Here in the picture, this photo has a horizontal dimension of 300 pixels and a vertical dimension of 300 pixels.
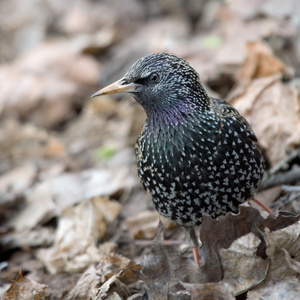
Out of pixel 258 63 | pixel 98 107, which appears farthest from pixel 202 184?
pixel 98 107

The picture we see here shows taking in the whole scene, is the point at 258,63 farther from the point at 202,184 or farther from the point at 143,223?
the point at 202,184

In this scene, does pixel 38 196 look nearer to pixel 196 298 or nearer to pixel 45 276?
pixel 45 276

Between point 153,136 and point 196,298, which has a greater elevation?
point 153,136

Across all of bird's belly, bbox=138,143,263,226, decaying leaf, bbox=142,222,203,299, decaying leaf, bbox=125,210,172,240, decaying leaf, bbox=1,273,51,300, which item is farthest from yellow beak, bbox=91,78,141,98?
decaying leaf, bbox=125,210,172,240

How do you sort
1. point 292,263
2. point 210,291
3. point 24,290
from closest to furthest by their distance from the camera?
point 210,291 → point 292,263 → point 24,290

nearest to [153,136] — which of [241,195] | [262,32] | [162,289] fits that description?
[241,195]

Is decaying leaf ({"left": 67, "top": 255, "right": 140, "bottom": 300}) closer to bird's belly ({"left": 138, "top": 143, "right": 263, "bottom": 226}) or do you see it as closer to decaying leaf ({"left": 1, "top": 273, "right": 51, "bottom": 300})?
decaying leaf ({"left": 1, "top": 273, "right": 51, "bottom": 300})
